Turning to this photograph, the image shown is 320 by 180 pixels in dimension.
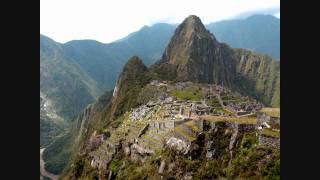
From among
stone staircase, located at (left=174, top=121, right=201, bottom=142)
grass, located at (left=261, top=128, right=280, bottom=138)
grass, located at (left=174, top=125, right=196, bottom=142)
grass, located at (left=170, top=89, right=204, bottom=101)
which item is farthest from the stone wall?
grass, located at (left=170, top=89, right=204, bottom=101)

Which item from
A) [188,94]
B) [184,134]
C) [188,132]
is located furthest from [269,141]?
[188,94]

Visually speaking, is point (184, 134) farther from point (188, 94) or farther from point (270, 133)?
point (188, 94)

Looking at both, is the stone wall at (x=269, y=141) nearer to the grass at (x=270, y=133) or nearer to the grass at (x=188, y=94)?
the grass at (x=270, y=133)

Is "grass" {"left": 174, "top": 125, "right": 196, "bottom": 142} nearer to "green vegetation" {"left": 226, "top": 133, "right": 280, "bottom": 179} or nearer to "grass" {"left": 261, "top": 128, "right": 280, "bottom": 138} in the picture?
"green vegetation" {"left": 226, "top": 133, "right": 280, "bottom": 179}

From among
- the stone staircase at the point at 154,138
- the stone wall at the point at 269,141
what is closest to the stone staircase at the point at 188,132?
the stone staircase at the point at 154,138

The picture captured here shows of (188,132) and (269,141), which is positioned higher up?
(269,141)

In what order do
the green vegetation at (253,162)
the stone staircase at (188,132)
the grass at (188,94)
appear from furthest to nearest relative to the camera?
1. the grass at (188,94)
2. the stone staircase at (188,132)
3. the green vegetation at (253,162)
